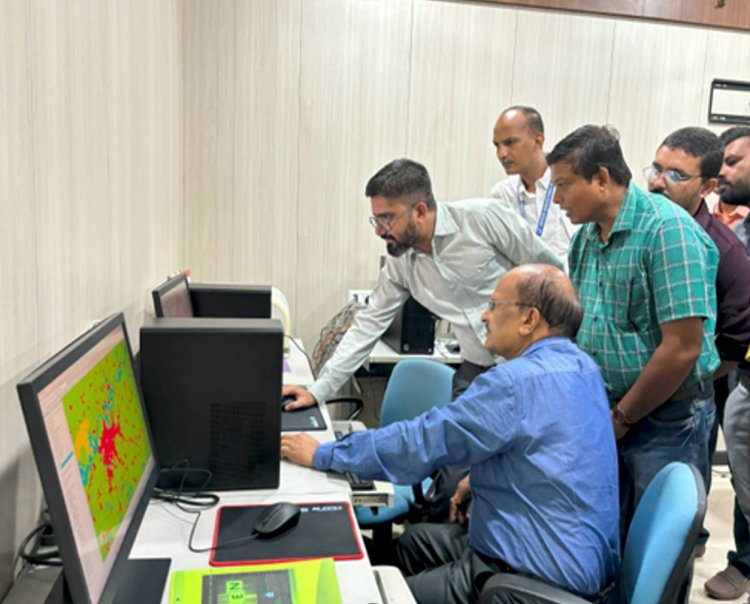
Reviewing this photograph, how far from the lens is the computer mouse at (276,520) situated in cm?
127

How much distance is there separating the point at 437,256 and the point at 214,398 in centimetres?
115

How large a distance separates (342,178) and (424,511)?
2.09 meters

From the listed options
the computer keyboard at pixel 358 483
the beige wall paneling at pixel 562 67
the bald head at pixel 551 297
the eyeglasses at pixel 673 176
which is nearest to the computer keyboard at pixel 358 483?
the computer keyboard at pixel 358 483

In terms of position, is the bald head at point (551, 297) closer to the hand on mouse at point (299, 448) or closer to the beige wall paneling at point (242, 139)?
the hand on mouse at point (299, 448)

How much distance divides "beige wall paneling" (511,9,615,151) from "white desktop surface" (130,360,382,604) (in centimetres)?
291

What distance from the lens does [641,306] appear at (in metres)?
1.86

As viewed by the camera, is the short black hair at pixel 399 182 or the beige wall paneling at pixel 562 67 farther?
the beige wall paneling at pixel 562 67

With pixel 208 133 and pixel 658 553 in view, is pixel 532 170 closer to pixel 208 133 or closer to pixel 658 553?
pixel 208 133

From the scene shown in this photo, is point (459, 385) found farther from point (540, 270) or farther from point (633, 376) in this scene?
point (540, 270)

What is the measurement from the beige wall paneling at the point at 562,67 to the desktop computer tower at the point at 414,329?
1.42m

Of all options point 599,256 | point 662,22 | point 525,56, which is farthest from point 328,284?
point 662,22

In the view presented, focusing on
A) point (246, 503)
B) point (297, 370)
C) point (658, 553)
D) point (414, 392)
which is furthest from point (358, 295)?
point (658, 553)

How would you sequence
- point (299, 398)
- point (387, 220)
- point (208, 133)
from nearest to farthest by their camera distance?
point (299, 398) < point (387, 220) < point (208, 133)

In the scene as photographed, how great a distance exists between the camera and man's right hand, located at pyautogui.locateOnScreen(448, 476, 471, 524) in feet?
6.44
